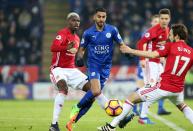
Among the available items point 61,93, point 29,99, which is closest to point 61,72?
point 61,93

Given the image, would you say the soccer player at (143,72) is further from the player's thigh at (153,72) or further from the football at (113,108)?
the football at (113,108)

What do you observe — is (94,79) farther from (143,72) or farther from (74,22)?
(143,72)

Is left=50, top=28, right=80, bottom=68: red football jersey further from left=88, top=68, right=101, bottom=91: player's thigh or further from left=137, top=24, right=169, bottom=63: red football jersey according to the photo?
left=137, top=24, right=169, bottom=63: red football jersey

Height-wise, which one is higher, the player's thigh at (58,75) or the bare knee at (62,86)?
the player's thigh at (58,75)

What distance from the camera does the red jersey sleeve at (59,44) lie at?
1145 centimetres

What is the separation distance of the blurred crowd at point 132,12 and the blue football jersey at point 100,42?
47.5 ft

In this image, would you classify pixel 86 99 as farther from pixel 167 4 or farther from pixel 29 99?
pixel 167 4

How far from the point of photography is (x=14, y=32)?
25875 millimetres

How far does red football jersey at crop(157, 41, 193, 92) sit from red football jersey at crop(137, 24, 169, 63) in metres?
3.52

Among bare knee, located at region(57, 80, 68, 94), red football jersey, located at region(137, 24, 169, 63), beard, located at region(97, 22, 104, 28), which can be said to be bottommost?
bare knee, located at region(57, 80, 68, 94)

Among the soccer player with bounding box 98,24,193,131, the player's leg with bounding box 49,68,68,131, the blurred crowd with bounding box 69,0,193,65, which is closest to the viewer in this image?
the soccer player with bounding box 98,24,193,131

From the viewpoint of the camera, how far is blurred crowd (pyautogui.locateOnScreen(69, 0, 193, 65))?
26.6 m

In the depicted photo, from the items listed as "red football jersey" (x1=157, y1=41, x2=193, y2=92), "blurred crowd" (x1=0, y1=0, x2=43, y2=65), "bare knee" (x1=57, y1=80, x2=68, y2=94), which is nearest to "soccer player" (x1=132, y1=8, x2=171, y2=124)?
"bare knee" (x1=57, y1=80, x2=68, y2=94)

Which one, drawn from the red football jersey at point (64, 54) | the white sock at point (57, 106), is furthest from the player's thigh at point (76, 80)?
the white sock at point (57, 106)
